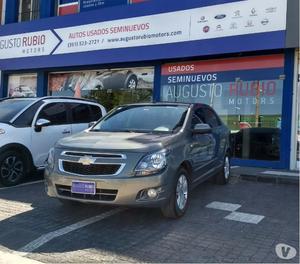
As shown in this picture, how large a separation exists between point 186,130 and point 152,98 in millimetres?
7059

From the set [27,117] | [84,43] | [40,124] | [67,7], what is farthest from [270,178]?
[67,7]

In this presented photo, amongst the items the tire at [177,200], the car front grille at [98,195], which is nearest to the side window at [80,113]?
the car front grille at [98,195]

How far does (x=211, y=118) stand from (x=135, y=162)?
3205 millimetres

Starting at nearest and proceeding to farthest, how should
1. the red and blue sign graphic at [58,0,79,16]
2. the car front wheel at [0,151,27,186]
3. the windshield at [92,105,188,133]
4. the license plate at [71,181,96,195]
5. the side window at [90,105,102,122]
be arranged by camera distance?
the license plate at [71,181,96,195]
the windshield at [92,105,188,133]
the car front wheel at [0,151,27,186]
the side window at [90,105,102,122]
the red and blue sign graphic at [58,0,79,16]

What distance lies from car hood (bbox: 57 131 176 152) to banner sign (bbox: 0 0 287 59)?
18.6ft

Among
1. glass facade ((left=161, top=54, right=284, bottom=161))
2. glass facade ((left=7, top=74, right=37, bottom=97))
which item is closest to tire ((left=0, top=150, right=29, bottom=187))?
glass facade ((left=161, top=54, right=284, bottom=161))

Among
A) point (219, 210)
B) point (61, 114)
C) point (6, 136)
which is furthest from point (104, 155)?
point (61, 114)

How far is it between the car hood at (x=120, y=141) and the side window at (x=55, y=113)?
2.78 meters

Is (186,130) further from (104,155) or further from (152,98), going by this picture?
(152,98)

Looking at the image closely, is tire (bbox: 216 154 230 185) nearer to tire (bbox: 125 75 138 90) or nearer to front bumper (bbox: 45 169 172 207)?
front bumper (bbox: 45 169 172 207)

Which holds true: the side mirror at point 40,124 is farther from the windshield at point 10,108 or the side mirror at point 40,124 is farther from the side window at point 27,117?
the windshield at point 10,108

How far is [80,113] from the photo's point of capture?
33.7ft

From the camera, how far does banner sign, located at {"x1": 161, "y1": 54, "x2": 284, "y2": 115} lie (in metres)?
11.4

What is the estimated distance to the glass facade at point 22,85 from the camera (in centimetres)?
1730
